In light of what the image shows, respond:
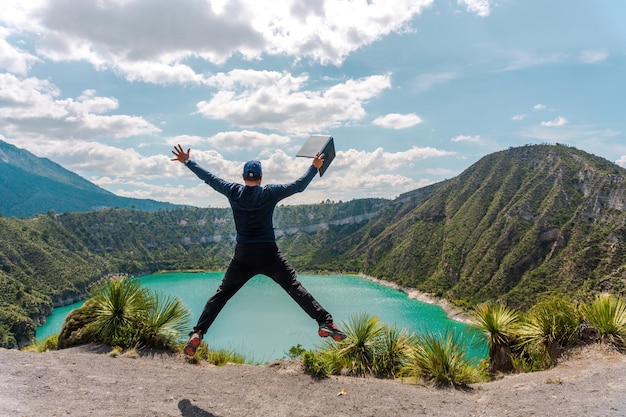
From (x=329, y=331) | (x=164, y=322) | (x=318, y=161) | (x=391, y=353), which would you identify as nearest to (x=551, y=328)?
(x=391, y=353)

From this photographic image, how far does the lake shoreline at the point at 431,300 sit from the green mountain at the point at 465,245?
2236 millimetres

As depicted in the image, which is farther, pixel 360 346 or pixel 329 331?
pixel 360 346

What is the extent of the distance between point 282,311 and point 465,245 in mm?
57107

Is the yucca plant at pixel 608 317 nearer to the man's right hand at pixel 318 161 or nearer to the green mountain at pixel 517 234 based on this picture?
the man's right hand at pixel 318 161

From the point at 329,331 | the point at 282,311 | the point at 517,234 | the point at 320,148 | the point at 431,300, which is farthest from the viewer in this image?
the point at 517,234

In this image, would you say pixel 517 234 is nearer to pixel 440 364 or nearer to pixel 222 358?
pixel 440 364

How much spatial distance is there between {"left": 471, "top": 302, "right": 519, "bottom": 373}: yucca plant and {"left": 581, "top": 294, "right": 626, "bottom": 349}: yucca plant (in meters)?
1.09

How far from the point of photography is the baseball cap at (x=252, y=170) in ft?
14.0

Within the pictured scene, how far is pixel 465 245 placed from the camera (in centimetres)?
11156

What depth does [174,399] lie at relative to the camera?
3854mm

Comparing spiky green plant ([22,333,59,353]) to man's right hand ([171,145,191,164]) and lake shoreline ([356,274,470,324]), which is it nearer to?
man's right hand ([171,145,191,164])

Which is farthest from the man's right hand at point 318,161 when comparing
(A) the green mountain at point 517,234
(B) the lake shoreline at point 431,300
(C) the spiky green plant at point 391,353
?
(A) the green mountain at point 517,234

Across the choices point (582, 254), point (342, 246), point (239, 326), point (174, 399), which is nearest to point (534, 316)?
point (174, 399)

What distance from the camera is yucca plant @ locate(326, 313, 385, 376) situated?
5383mm
